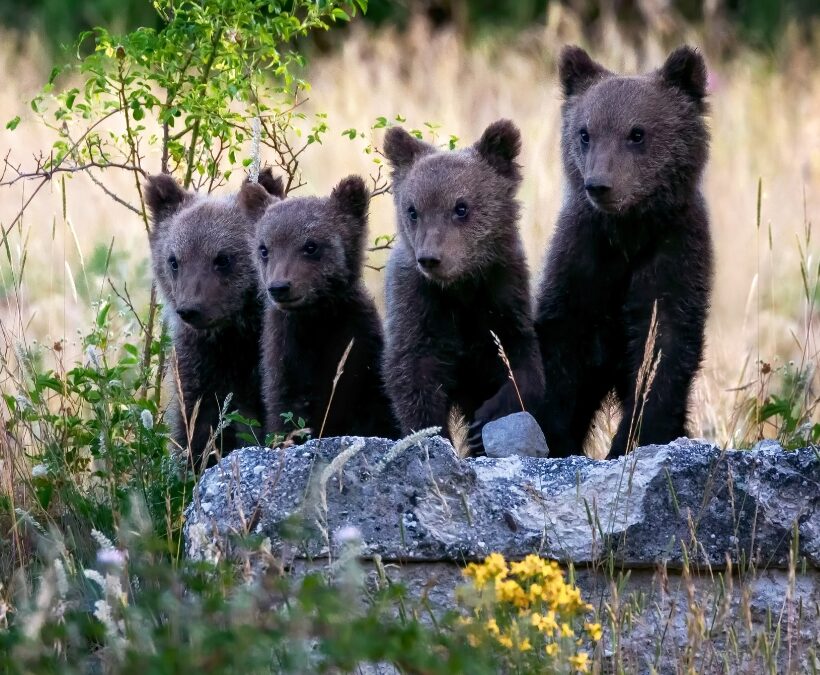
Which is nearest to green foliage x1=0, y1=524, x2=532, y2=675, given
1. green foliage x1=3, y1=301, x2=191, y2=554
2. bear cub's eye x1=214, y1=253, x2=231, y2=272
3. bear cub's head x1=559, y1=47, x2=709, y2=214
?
green foliage x1=3, y1=301, x2=191, y2=554

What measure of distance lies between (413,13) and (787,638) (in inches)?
527

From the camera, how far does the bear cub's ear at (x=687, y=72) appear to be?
523 centimetres

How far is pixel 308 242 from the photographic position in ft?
18.1

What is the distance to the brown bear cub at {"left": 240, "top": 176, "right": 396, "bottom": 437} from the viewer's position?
5.41 m

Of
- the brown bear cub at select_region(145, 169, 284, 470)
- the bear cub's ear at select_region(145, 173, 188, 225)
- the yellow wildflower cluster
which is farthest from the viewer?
Answer: the bear cub's ear at select_region(145, 173, 188, 225)

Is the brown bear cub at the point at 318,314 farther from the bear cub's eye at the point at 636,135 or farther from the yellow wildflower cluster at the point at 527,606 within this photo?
the yellow wildflower cluster at the point at 527,606

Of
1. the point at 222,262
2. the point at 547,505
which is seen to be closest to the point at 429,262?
the point at 222,262

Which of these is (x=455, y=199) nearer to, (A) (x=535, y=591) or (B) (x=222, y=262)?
(B) (x=222, y=262)

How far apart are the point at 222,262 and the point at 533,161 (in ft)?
15.1

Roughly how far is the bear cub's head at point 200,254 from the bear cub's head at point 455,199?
0.71m

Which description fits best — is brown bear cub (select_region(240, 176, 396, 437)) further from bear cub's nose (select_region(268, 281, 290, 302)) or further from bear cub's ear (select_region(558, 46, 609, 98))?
bear cub's ear (select_region(558, 46, 609, 98))

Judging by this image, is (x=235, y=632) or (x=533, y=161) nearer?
(x=235, y=632)

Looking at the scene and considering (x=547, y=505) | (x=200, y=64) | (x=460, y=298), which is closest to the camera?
(x=547, y=505)

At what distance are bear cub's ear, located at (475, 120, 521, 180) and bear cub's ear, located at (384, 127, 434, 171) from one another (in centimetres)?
26
